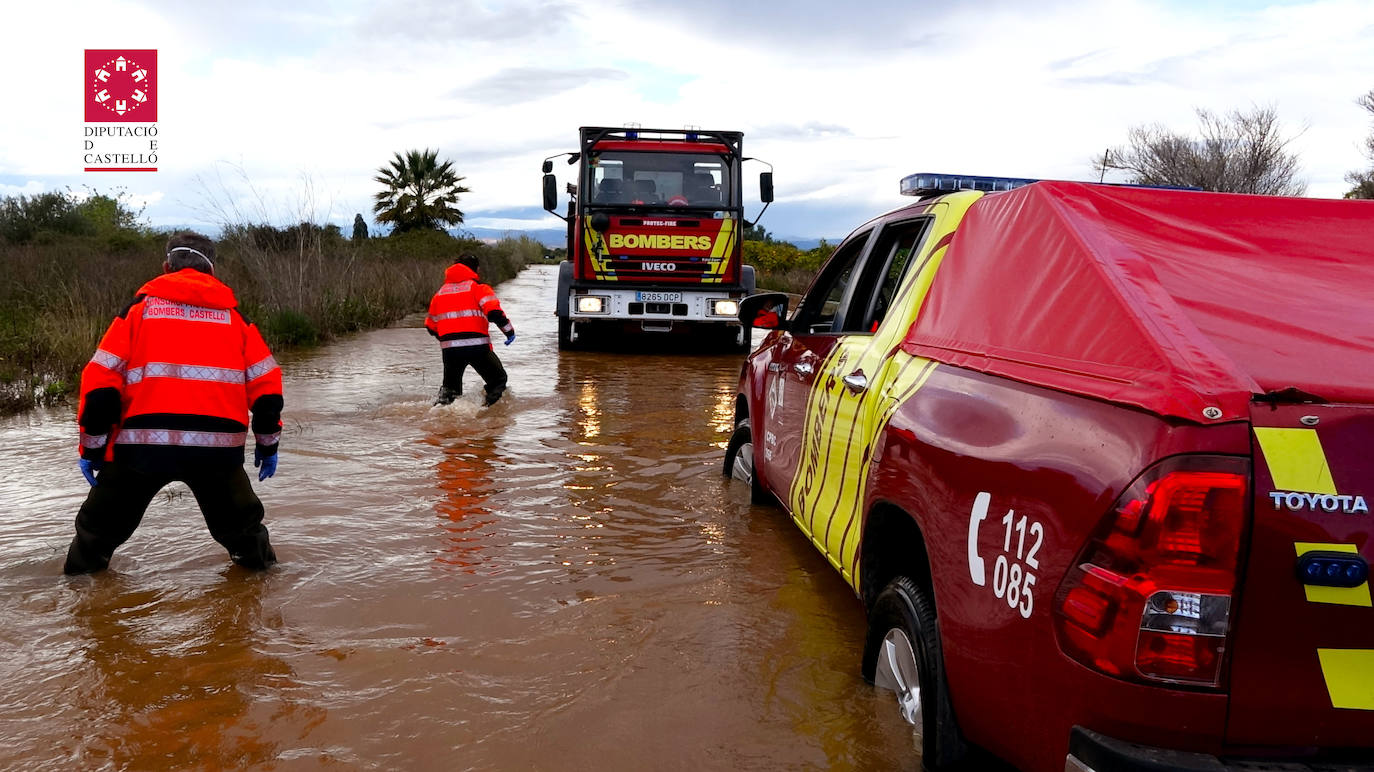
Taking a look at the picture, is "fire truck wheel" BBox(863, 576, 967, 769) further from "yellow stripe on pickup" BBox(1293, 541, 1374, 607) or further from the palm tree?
the palm tree

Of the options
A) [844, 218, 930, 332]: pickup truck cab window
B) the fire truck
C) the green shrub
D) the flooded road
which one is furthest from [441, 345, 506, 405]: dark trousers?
the green shrub

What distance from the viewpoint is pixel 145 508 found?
4652 mm

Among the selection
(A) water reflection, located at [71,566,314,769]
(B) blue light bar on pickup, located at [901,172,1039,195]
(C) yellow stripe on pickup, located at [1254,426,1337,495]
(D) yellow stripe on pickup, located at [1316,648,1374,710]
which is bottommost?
(A) water reflection, located at [71,566,314,769]

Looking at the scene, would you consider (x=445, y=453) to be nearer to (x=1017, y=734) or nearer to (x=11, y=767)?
(x=11, y=767)

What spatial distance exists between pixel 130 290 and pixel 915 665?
1522 centimetres

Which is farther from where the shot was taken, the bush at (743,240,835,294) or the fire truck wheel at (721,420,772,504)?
the bush at (743,240,835,294)

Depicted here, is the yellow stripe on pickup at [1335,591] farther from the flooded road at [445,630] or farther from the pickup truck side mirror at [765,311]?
the pickup truck side mirror at [765,311]

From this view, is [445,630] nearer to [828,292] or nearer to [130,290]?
[828,292]

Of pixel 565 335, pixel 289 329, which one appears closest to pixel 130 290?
pixel 289 329

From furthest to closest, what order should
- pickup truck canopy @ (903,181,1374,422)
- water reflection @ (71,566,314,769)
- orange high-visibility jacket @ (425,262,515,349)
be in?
orange high-visibility jacket @ (425,262,515,349)
water reflection @ (71,566,314,769)
pickup truck canopy @ (903,181,1374,422)

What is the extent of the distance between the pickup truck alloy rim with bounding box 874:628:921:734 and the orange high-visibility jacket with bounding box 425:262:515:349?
6.91 metres

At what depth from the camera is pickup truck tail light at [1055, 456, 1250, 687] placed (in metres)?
1.78

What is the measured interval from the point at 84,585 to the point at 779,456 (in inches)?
122

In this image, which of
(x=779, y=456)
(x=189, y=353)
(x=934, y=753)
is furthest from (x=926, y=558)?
(x=189, y=353)
